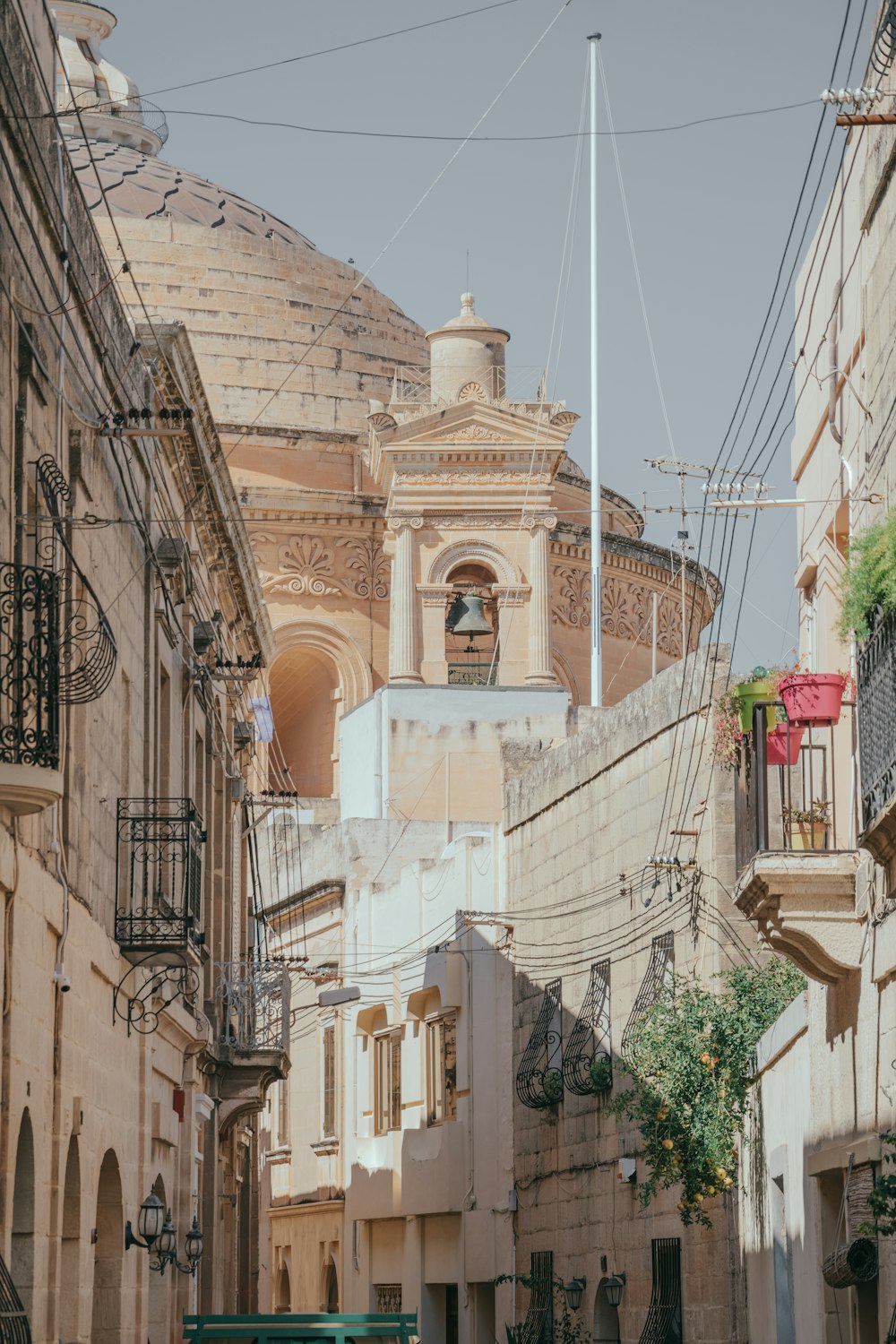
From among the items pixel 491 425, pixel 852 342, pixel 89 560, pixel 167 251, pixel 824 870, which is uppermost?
pixel 167 251

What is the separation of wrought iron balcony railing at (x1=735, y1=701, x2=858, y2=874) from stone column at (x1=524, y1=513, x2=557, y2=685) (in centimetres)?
2015

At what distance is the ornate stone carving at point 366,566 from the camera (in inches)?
1497

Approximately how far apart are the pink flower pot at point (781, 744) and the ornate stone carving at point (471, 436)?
2150 centimetres

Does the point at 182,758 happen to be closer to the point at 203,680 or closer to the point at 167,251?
the point at 203,680

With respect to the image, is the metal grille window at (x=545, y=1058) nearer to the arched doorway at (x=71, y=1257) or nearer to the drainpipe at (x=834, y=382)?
the arched doorway at (x=71, y=1257)

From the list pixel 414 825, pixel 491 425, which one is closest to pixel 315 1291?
pixel 414 825

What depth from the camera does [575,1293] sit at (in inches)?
759

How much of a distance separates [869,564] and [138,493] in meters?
6.98

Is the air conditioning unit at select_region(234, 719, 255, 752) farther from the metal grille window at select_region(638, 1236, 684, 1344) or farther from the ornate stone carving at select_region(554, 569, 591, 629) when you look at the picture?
the ornate stone carving at select_region(554, 569, 591, 629)

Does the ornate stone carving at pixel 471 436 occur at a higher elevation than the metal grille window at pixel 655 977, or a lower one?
higher

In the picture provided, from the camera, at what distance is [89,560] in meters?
12.4

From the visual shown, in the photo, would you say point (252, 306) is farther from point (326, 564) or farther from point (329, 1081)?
point (329, 1081)

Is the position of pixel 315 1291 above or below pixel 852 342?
below

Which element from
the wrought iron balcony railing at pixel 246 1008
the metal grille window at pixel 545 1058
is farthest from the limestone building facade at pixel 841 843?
the wrought iron balcony railing at pixel 246 1008
